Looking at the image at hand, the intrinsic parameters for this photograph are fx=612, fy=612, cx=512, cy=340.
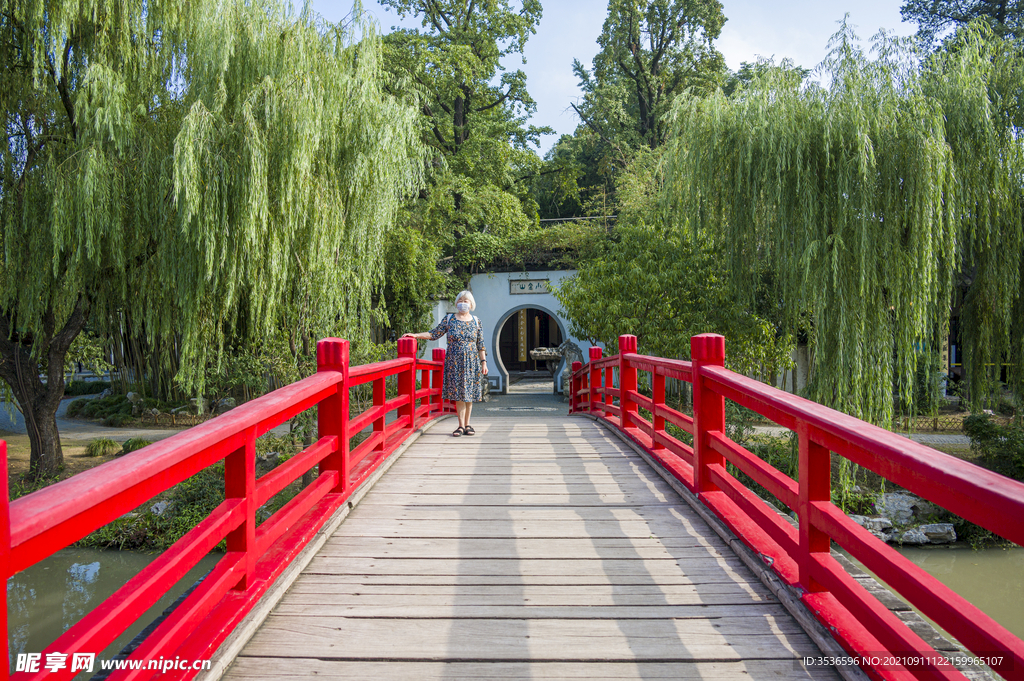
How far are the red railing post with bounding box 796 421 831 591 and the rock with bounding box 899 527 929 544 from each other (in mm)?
6123

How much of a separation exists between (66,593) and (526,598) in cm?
559

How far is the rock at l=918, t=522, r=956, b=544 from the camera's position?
6.92 metres

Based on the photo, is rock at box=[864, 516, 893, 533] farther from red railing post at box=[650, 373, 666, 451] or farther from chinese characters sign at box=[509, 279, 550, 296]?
chinese characters sign at box=[509, 279, 550, 296]

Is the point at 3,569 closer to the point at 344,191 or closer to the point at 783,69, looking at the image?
the point at 344,191

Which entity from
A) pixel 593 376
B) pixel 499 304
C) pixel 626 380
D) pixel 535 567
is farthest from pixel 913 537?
pixel 499 304

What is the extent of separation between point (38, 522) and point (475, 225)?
13710mm

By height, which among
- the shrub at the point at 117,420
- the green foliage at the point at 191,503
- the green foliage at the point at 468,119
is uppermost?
the green foliage at the point at 468,119

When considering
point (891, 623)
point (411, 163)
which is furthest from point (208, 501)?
point (891, 623)

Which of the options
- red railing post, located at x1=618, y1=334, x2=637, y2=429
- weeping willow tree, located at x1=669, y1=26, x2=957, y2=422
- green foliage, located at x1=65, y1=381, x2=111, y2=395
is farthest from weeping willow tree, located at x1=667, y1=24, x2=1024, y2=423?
green foliage, located at x1=65, y1=381, x2=111, y2=395

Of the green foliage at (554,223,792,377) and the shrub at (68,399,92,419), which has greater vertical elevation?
the green foliage at (554,223,792,377)

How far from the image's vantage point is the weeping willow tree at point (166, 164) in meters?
5.55

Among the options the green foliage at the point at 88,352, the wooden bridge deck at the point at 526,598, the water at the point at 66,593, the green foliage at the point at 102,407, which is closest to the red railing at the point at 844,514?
the wooden bridge deck at the point at 526,598

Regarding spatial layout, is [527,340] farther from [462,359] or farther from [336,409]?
[336,409]

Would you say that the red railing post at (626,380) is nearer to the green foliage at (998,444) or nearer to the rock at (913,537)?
the rock at (913,537)
